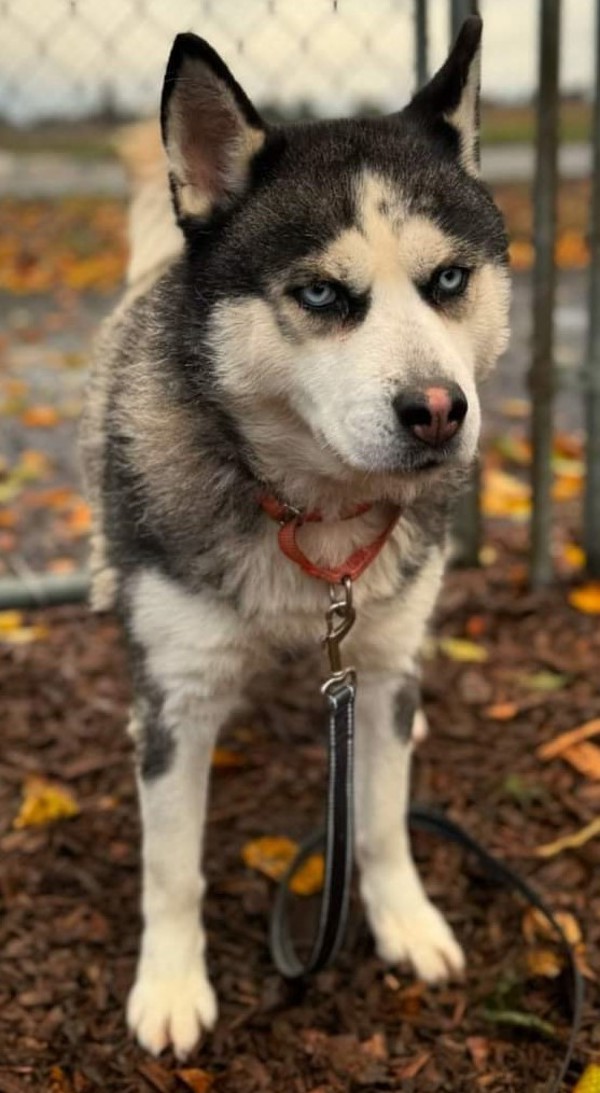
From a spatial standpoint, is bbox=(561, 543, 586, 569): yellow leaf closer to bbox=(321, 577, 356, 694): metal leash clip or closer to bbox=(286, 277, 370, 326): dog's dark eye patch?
bbox=(321, 577, 356, 694): metal leash clip

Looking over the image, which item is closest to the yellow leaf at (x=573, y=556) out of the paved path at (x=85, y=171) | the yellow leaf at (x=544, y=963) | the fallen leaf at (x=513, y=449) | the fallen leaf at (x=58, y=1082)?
the fallen leaf at (x=513, y=449)

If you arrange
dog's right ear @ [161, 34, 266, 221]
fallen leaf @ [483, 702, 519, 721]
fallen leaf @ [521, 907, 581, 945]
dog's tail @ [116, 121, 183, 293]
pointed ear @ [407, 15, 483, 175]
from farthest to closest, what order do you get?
1. fallen leaf @ [483, 702, 519, 721]
2. dog's tail @ [116, 121, 183, 293]
3. fallen leaf @ [521, 907, 581, 945]
4. pointed ear @ [407, 15, 483, 175]
5. dog's right ear @ [161, 34, 266, 221]

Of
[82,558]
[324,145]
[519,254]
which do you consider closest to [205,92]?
[324,145]

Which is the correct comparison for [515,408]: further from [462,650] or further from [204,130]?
[204,130]

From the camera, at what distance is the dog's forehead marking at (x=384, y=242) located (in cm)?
190

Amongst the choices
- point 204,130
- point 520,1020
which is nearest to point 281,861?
point 520,1020

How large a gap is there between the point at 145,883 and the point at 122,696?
1.04m

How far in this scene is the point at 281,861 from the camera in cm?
284

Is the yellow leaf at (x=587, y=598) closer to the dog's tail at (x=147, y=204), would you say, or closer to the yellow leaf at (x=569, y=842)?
the yellow leaf at (x=569, y=842)

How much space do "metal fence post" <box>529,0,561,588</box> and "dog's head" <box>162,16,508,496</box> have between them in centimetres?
145

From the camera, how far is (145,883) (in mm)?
2498

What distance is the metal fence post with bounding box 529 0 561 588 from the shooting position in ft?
11.1

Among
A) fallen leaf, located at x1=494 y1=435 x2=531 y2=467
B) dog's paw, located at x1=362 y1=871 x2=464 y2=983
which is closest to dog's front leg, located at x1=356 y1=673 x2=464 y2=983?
dog's paw, located at x1=362 y1=871 x2=464 y2=983

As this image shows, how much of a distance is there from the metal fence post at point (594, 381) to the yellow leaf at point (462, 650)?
57cm
